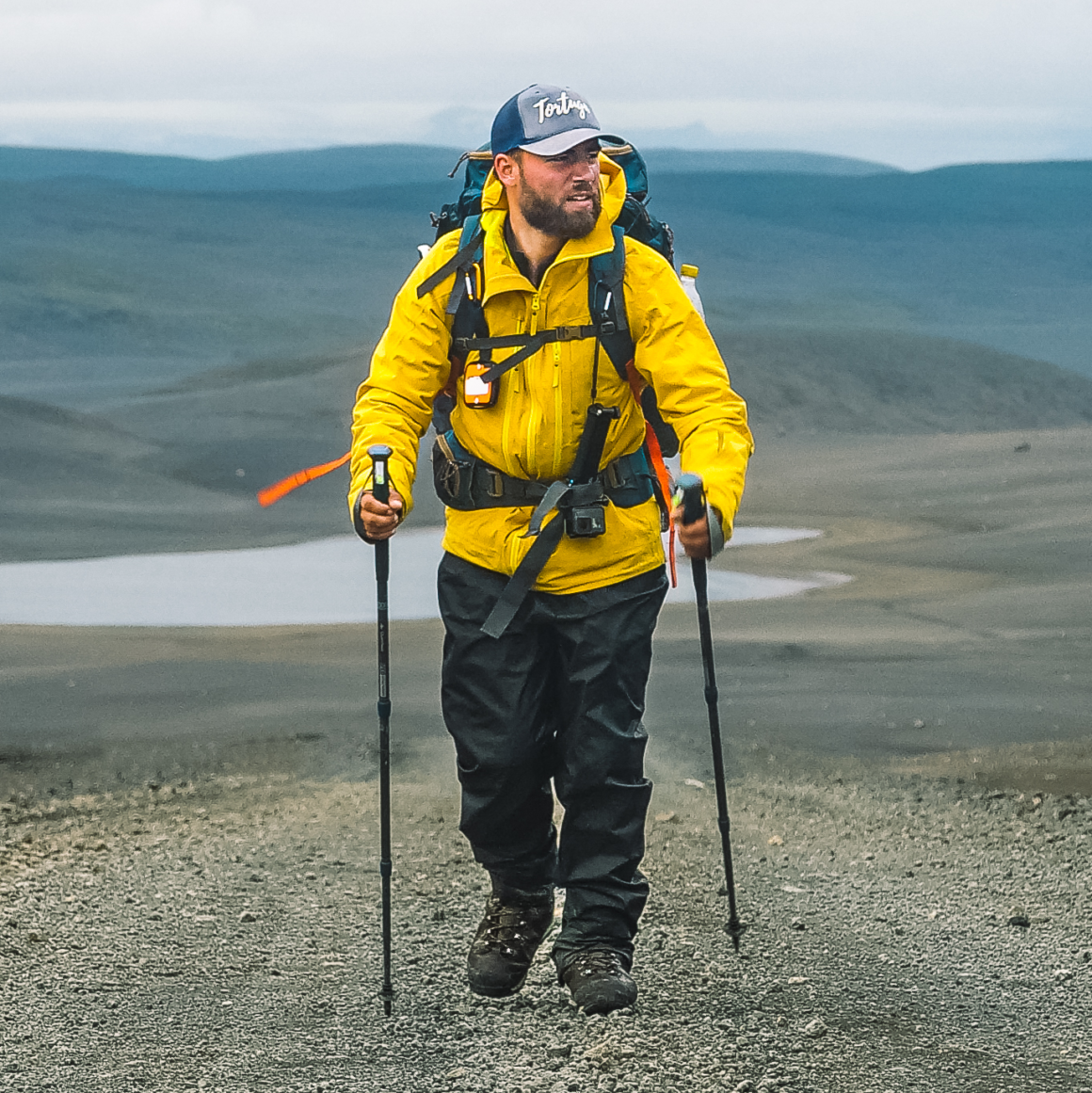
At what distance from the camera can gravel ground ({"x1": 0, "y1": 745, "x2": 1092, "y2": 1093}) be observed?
5.04 metres

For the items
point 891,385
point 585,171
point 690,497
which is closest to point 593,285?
point 585,171

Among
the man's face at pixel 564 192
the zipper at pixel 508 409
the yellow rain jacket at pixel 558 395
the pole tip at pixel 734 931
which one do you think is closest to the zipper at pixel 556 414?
the yellow rain jacket at pixel 558 395

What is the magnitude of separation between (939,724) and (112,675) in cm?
541

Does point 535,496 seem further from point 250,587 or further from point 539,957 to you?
point 250,587

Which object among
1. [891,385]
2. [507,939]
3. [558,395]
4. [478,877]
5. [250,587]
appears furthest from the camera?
[891,385]

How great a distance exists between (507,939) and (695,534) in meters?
1.53

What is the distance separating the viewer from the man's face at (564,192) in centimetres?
529

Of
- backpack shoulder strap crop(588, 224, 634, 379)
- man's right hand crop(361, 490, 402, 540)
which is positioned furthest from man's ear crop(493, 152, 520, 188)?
man's right hand crop(361, 490, 402, 540)

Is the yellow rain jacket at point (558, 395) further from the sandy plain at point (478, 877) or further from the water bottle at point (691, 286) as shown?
the sandy plain at point (478, 877)

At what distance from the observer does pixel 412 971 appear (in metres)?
5.80

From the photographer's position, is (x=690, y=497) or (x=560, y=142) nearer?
(x=690, y=497)

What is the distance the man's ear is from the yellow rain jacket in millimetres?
83

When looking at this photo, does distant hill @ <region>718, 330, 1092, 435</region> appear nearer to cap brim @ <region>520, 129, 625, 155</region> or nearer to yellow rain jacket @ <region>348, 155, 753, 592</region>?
yellow rain jacket @ <region>348, 155, 753, 592</region>

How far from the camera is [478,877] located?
22.4ft
